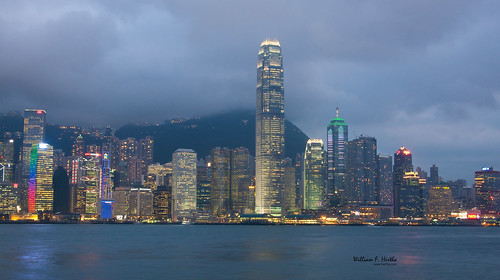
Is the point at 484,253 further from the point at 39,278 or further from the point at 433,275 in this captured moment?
the point at 39,278

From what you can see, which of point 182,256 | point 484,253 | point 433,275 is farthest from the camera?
point 484,253

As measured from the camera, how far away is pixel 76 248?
446 ft

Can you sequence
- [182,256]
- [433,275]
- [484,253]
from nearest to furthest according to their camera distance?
[433,275] → [182,256] → [484,253]

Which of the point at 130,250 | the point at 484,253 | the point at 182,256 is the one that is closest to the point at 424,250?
the point at 484,253

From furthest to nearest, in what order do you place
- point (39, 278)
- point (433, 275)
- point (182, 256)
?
point (182, 256)
point (433, 275)
point (39, 278)

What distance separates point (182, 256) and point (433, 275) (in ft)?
156

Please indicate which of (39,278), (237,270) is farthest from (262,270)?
(39,278)

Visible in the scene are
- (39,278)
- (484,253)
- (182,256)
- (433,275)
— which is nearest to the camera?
(39,278)

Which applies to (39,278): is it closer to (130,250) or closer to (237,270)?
(237,270)

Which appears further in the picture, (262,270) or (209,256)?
(209,256)

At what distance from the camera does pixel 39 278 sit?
84.3 meters

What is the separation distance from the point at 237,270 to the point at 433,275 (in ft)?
96.4

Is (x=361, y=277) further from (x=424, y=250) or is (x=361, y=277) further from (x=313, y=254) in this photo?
(x=424, y=250)

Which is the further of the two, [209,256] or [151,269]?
[209,256]
